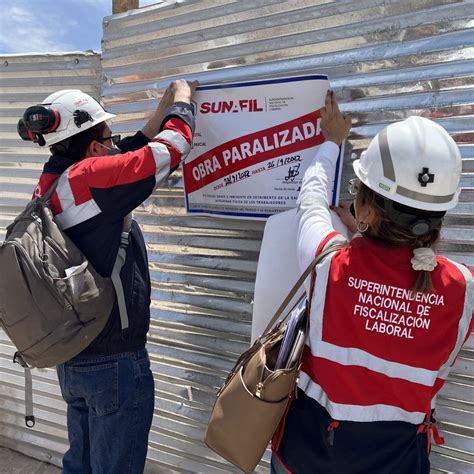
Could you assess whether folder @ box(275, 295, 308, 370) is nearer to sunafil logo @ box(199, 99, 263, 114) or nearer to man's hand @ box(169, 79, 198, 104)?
sunafil logo @ box(199, 99, 263, 114)

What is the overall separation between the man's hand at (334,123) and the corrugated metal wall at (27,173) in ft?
6.35

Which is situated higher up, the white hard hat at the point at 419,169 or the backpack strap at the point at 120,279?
the white hard hat at the point at 419,169

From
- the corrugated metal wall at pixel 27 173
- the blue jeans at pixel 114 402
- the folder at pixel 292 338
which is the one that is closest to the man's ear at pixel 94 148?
the blue jeans at pixel 114 402

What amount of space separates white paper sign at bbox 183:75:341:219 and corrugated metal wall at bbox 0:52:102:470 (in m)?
1.23

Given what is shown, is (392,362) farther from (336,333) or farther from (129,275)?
(129,275)

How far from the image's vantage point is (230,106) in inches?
115

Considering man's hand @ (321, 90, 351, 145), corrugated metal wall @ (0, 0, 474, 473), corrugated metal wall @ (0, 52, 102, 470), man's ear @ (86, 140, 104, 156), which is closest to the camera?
corrugated metal wall @ (0, 0, 474, 473)

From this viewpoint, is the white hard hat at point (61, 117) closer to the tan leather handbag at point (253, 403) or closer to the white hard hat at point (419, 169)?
the tan leather handbag at point (253, 403)

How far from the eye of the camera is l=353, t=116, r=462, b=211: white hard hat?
5.67ft

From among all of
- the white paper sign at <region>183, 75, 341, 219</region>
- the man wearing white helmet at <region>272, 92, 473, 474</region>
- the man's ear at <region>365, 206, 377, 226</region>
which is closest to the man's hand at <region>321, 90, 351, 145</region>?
the white paper sign at <region>183, 75, 341, 219</region>

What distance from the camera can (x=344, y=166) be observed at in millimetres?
2656

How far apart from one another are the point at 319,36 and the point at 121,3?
1.61m

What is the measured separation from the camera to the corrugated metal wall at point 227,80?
238 cm

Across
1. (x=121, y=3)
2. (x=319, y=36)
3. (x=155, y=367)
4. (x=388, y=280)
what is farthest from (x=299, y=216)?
(x=121, y=3)
